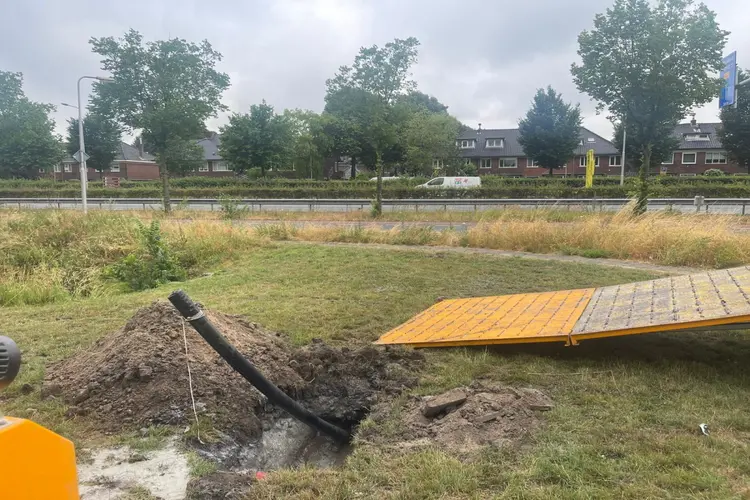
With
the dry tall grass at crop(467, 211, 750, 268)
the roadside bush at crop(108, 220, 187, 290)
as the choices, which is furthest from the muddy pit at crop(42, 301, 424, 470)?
the dry tall grass at crop(467, 211, 750, 268)

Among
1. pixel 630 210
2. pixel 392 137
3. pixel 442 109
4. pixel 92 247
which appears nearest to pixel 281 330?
pixel 92 247

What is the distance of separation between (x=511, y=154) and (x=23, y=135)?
52448 millimetres

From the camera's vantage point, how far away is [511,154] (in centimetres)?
7012

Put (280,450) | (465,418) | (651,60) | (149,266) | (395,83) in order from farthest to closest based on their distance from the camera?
(395,83)
(651,60)
(149,266)
(280,450)
(465,418)

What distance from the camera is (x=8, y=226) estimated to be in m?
13.1

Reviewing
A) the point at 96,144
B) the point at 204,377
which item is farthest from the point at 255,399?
the point at 96,144

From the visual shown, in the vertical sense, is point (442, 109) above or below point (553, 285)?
above

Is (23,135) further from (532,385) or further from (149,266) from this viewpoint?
(532,385)

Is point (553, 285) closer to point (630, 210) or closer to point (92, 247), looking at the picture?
point (630, 210)

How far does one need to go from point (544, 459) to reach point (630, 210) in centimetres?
1152

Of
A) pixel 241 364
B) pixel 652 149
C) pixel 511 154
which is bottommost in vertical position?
pixel 241 364

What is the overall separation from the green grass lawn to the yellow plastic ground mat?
0.23m

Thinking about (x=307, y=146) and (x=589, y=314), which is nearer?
(x=589, y=314)

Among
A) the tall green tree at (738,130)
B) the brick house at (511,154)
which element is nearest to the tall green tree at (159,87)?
the brick house at (511,154)
